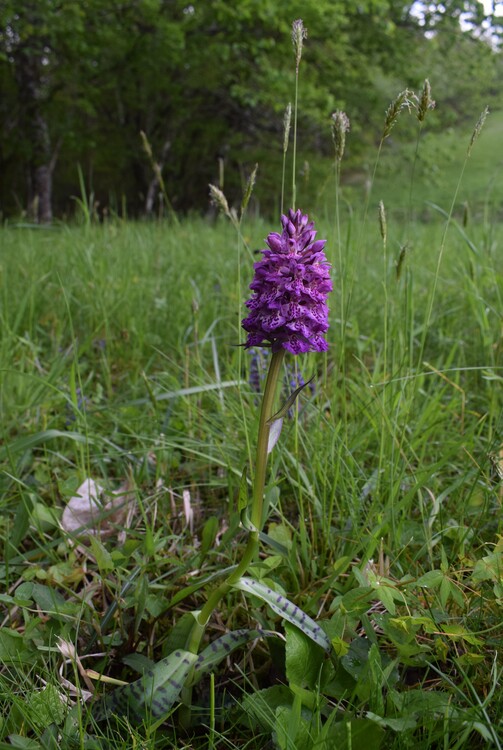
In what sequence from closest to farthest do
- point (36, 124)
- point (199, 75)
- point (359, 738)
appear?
point (359, 738), point (36, 124), point (199, 75)

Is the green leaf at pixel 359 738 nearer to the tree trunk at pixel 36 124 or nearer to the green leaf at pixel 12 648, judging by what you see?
the green leaf at pixel 12 648

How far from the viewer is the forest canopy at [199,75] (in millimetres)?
12477

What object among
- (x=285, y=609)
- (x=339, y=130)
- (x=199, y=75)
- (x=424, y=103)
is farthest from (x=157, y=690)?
(x=199, y=75)

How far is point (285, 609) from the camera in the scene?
122 centimetres

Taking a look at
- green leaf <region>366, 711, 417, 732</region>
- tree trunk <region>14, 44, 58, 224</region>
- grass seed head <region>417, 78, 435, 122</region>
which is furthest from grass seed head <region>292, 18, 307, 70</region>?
tree trunk <region>14, 44, 58, 224</region>

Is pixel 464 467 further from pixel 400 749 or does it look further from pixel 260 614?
pixel 400 749

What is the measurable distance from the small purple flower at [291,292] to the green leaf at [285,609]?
471 mm

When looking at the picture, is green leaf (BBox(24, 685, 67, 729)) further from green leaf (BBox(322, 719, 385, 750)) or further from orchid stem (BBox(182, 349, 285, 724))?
green leaf (BBox(322, 719, 385, 750))

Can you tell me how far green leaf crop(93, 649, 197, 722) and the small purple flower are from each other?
2.14 ft

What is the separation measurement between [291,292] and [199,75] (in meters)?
16.4

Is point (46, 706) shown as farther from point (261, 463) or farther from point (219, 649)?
point (261, 463)

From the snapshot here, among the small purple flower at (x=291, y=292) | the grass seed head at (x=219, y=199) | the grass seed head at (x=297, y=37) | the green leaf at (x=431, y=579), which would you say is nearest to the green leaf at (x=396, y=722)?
the green leaf at (x=431, y=579)

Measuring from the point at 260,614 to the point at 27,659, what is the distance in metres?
0.53

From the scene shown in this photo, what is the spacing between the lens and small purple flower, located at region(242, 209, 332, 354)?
3.84 feet
